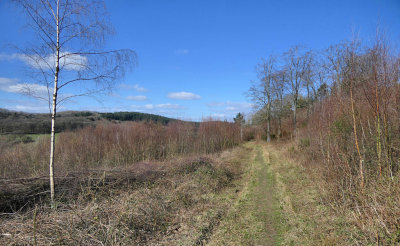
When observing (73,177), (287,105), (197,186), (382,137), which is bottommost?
Result: (197,186)

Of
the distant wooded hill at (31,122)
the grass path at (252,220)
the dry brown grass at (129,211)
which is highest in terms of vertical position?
the distant wooded hill at (31,122)

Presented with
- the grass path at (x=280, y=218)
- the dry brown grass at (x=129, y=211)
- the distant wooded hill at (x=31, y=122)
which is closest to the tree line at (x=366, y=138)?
the grass path at (x=280, y=218)

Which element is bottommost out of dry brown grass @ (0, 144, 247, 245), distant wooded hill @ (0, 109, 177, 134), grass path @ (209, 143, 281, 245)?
grass path @ (209, 143, 281, 245)

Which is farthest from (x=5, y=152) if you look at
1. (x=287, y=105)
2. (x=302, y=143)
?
(x=287, y=105)

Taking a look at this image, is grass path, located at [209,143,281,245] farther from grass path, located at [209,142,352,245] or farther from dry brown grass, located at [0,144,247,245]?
dry brown grass, located at [0,144,247,245]

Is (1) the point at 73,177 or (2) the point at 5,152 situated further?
(2) the point at 5,152

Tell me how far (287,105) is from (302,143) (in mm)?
14063

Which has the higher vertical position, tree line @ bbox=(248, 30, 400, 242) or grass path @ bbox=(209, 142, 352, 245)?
tree line @ bbox=(248, 30, 400, 242)

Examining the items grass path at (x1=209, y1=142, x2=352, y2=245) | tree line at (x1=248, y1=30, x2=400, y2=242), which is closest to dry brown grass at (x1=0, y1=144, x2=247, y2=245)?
grass path at (x1=209, y1=142, x2=352, y2=245)

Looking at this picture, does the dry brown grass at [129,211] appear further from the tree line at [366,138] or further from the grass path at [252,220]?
the tree line at [366,138]

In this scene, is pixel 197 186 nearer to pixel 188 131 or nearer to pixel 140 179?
pixel 140 179

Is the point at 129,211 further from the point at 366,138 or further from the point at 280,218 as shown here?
the point at 366,138

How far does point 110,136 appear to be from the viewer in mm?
12031

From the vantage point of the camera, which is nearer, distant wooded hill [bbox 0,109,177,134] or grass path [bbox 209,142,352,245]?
grass path [bbox 209,142,352,245]
